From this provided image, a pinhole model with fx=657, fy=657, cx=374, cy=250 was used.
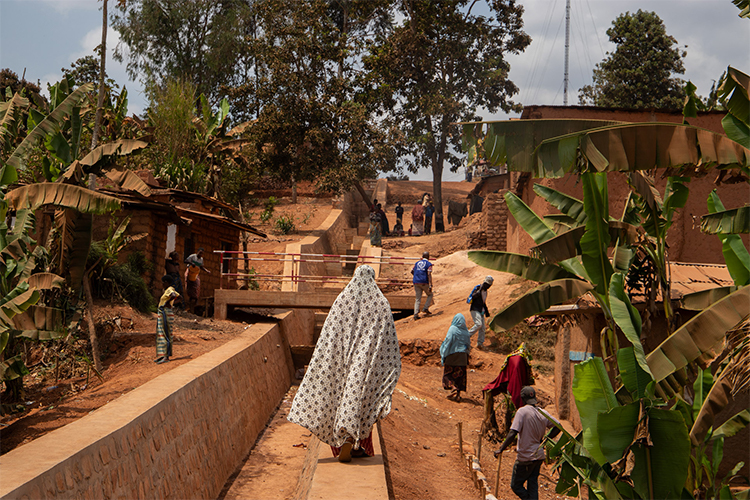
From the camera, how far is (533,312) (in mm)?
7023

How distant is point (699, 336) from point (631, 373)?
84 centimetres

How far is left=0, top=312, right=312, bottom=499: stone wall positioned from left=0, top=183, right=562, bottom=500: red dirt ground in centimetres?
58

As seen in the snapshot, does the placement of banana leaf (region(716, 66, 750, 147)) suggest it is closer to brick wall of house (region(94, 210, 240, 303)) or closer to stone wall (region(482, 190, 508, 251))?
brick wall of house (region(94, 210, 240, 303))

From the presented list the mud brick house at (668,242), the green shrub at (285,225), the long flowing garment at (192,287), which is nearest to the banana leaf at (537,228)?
the mud brick house at (668,242)

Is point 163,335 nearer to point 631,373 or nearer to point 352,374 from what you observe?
point 352,374

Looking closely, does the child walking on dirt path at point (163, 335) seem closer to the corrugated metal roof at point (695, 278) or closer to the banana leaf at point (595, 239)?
the banana leaf at point (595, 239)

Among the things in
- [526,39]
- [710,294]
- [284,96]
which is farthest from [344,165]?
[710,294]

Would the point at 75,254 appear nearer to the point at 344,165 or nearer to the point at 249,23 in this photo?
the point at 344,165

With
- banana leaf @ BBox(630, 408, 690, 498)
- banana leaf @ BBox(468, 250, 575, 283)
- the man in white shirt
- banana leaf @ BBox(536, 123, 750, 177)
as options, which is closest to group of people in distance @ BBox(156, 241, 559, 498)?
the man in white shirt

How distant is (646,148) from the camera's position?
5500 mm

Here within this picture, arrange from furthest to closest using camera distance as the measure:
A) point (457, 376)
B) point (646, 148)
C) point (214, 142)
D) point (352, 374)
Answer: point (214, 142), point (457, 376), point (352, 374), point (646, 148)

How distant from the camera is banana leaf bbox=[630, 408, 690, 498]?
4.58 m

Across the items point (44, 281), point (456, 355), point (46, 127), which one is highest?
point (46, 127)

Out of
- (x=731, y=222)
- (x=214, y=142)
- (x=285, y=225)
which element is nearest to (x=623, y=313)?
(x=731, y=222)
